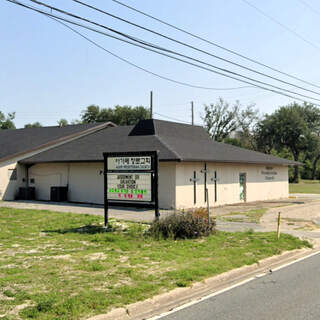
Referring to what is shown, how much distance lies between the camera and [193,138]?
1206 inches

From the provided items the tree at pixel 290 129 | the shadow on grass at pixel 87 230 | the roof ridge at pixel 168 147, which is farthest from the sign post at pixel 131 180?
the tree at pixel 290 129

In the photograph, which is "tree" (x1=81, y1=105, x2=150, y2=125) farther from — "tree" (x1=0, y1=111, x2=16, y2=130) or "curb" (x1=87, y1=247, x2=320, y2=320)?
"curb" (x1=87, y1=247, x2=320, y2=320)

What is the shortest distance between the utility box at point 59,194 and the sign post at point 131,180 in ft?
43.5

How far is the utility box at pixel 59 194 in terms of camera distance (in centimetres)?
2712

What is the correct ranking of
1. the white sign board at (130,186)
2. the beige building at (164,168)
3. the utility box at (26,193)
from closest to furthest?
the white sign board at (130,186), the beige building at (164,168), the utility box at (26,193)

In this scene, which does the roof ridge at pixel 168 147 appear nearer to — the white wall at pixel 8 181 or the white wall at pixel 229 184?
the white wall at pixel 229 184

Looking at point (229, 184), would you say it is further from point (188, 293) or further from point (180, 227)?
point (188, 293)

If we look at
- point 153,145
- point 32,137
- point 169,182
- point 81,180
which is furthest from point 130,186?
point 32,137

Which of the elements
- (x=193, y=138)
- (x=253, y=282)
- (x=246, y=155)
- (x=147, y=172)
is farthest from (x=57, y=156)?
(x=253, y=282)

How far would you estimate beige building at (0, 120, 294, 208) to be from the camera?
23.0m

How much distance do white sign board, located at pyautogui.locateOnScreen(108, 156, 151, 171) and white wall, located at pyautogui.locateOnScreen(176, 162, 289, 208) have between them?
8323 mm

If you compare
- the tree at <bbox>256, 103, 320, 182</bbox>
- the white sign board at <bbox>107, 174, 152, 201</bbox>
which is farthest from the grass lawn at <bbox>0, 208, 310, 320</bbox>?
the tree at <bbox>256, 103, 320, 182</bbox>

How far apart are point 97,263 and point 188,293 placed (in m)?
2.53

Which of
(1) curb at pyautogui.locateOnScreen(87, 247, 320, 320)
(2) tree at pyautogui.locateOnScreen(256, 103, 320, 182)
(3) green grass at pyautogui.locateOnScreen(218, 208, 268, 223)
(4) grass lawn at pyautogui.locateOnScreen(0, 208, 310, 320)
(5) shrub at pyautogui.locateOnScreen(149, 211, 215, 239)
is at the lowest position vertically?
(1) curb at pyautogui.locateOnScreen(87, 247, 320, 320)
